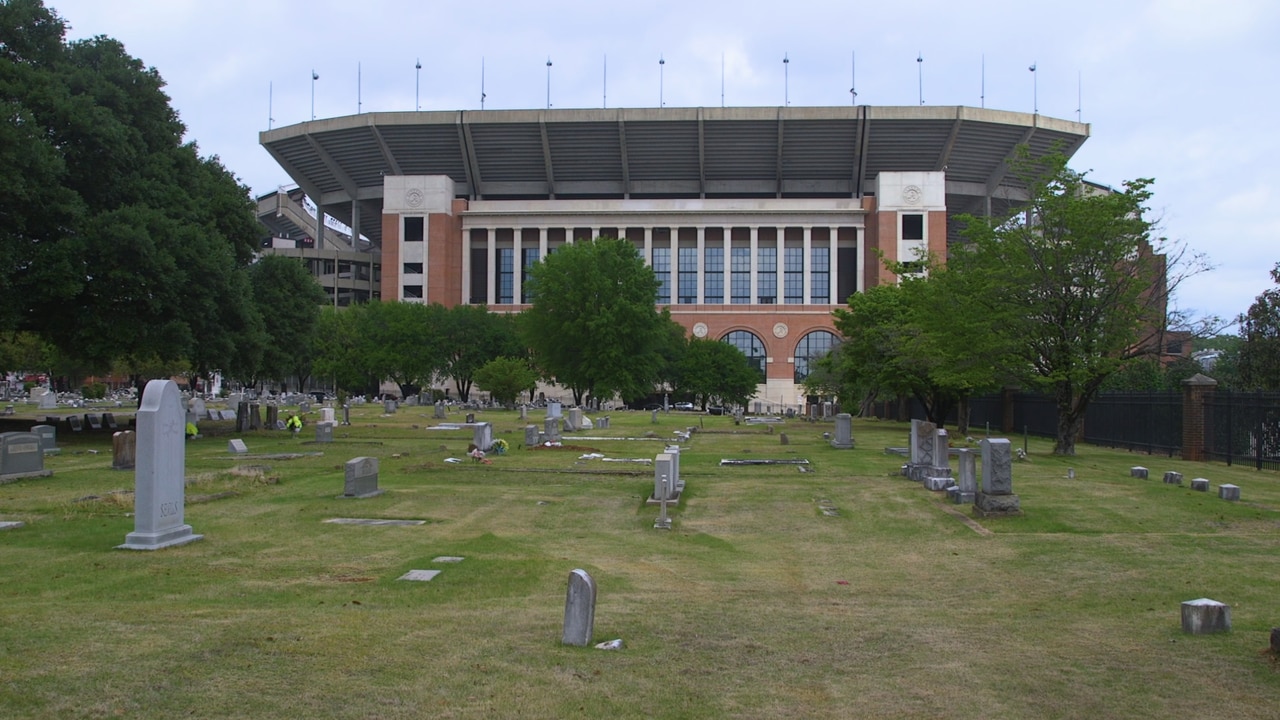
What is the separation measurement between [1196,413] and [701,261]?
82023mm

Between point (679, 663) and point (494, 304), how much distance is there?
4084 inches

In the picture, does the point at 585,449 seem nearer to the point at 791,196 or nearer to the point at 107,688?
the point at 107,688

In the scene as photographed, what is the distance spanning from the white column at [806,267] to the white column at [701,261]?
Answer: 1113cm

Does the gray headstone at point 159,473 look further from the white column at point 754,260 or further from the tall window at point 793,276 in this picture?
the tall window at point 793,276

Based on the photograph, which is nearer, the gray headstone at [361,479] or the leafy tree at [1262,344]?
the gray headstone at [361,479]

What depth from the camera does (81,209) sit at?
93.1ft

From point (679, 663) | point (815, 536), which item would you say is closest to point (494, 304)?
point (815, 536)

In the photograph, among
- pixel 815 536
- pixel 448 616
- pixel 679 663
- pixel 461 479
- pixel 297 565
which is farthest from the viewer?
pixel 461 479

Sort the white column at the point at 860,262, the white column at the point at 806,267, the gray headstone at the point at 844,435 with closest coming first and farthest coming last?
the gray headstone at the point at 844,435 < the white column at the point at 860,262 < the white column at the point at 806,267

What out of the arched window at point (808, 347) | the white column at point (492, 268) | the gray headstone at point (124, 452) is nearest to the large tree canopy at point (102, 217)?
the gray headstone at point (124, 452)

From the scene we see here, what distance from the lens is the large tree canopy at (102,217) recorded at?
27.1 m

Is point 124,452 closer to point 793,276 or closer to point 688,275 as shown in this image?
point 688,275

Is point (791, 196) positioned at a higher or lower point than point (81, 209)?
higher

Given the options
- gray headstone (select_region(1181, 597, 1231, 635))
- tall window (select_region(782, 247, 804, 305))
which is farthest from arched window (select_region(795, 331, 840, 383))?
gray headstone (select_region(1181, 597, 1231, 635))
